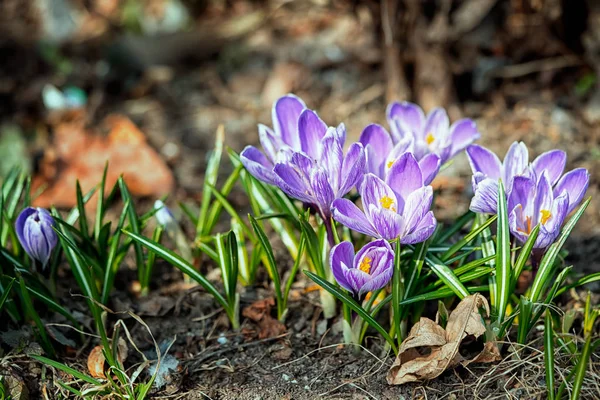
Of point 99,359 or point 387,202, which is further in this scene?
point 99,359

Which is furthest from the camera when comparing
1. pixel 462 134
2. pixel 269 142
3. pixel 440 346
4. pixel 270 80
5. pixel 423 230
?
pixel 270 80

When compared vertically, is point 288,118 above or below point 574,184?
above

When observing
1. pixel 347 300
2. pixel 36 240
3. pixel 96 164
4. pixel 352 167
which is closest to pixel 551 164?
pixel 352 167

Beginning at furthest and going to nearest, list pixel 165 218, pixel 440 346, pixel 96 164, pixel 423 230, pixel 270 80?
1. pixel 270 80
2. pixel 96 164
3. pixel 165 218
4. pixel 440 346
5. pixel 423 230

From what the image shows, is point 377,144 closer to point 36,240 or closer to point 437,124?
point 437,124

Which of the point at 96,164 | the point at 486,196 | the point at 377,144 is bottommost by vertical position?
the point at 96,164

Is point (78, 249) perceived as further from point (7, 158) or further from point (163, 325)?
point (7, 158)

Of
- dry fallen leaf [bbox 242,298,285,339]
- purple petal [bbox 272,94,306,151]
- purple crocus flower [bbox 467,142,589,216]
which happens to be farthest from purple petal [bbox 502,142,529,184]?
dry fallen leaf [bbox 242,298,285,339]

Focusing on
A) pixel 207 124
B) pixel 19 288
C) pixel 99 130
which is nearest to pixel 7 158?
pixel 99 130
